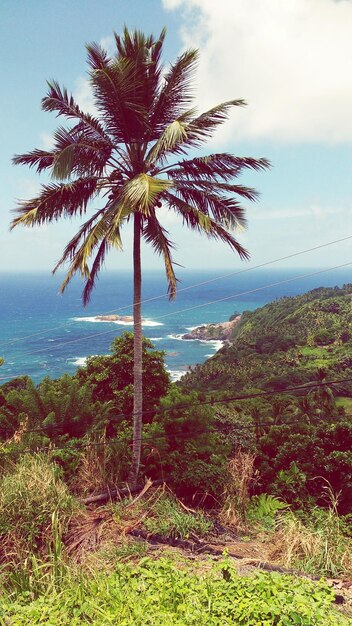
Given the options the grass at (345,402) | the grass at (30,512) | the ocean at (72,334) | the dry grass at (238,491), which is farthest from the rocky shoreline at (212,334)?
the grass at (30,512)

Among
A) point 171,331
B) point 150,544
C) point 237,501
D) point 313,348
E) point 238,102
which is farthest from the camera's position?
point 171,331

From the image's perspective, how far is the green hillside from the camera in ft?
177

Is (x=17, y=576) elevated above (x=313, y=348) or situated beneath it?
elevated above

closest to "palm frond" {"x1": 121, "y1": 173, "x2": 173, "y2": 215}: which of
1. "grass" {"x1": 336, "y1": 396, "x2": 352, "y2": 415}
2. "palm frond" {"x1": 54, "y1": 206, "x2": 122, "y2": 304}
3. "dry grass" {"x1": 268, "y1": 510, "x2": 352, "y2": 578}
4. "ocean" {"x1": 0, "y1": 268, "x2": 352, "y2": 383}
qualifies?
"palm frond" {"x1": 54, "y1": 206, "x2": 122, "y2": 304}

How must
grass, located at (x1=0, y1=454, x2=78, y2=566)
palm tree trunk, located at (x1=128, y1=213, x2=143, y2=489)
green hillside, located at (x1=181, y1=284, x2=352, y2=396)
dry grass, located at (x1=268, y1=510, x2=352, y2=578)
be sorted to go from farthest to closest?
1. green hillside, located at (x1=181, y1=284, x2=352, y2=396)
2. palm tree trunk, located at (x1=128, y1=213, x2=143, y2=489)
3. grass, located at (x1=0, y1=454, x2=78, y2=566)
4. dry grass, located at (x1=268, y1=510, x2=352, y2=578)

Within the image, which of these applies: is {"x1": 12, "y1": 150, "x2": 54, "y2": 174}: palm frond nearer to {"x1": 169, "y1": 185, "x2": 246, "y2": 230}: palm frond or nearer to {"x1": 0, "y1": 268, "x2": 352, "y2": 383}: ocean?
{"x1": 169, "y1": 185, "x2": 246, "y2": 230}: palm frond

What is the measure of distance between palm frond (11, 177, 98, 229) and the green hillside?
101 feet

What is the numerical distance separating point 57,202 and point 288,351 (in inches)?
2461

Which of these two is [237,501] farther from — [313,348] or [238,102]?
[313,348]

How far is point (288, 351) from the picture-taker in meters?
69.6

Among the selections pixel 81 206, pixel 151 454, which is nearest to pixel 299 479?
pixel 151 454

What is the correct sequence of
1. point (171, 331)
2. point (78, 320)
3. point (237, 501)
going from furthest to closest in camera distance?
point (78, 320) → point (171, 331) → point (237, 501)

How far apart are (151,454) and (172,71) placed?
9.79 metres

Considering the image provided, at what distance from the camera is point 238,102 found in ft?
34.5
